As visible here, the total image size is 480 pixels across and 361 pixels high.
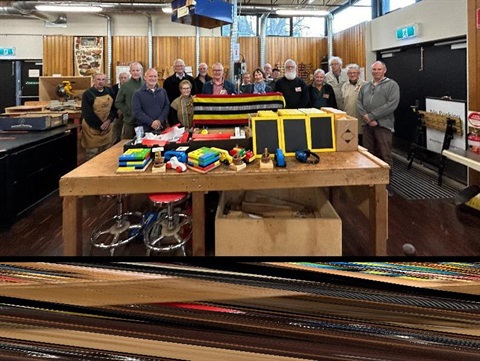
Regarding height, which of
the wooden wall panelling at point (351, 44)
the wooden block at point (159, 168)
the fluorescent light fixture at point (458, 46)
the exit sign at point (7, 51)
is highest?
the wooden wall panelling at point (351, 44)

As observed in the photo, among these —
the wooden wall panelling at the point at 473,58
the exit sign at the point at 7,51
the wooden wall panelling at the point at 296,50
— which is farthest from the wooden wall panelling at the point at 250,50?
the wooden wall panelling at the point at 473,58

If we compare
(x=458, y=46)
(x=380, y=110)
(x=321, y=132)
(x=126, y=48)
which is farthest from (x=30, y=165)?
(x=126, y=48)

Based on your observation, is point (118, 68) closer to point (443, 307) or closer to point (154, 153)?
point (154, 153)

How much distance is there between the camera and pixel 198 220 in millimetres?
1837

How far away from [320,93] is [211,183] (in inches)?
108

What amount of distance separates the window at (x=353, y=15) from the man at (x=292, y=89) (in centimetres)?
322

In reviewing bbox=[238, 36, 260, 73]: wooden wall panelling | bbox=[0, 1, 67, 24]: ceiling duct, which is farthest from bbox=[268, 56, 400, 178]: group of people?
bbox=[0, 1, 67, 24]: ceiling duct

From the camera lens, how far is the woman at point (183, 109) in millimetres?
3342

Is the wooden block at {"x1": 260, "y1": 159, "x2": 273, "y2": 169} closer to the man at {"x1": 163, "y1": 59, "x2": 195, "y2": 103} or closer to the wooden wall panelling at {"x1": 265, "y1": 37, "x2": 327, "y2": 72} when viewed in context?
the man at {"x1": 163, "y1": 59, "x2": 195, "y2": 103}

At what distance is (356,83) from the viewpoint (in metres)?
4.02

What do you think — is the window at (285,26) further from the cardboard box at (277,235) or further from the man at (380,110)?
the cardboard box at (277,235)

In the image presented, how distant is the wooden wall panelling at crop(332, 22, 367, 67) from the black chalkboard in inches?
196

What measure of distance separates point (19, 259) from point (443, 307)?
1.00 metres

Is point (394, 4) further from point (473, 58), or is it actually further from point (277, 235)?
point (277, 235)
